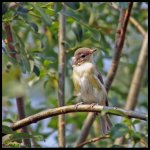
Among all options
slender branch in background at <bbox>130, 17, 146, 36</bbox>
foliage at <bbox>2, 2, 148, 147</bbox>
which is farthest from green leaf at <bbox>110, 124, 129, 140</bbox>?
slender branch in background at <bbox>130, 17, 146, 36</bbox>

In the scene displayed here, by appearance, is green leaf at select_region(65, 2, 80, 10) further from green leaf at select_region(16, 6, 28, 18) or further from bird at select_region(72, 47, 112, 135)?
bird at select_region(72, 47, 112, 135)

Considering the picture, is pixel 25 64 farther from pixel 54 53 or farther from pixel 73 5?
pixel 54 53

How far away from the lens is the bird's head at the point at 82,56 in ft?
14.8

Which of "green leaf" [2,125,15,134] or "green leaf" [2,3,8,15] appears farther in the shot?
"green leaf" [2,3,8,15]

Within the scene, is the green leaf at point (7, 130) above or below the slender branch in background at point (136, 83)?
below

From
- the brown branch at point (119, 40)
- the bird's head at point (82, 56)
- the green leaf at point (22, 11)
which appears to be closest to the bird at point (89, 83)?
the bird's head at point (82, 56)

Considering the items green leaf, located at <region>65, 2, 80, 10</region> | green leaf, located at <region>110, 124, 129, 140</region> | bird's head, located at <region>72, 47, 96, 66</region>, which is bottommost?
green leaf, located at <region>110, 124, 129, 140</region>

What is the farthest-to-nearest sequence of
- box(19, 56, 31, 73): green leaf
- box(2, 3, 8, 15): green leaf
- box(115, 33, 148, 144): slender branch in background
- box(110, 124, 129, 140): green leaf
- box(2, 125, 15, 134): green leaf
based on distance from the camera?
box(115, 33, 148, 144): slender branch in background < box(19, 56, 31, 73): green leaf < box(2, 3, 8, 15): green leaf < box(2, 125, 15, 134): green leaf < box(110, 124, 129, 140): green leaf

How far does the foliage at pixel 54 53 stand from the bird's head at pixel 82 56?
6cm

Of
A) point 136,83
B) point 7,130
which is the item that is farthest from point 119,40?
point 7,130

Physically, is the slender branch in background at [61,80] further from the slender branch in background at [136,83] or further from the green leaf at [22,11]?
the green leaf at [22,11]

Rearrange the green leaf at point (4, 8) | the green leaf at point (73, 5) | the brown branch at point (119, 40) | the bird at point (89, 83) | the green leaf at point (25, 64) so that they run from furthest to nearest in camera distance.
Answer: the bird at point (89, 83), the brown branch at point (119, 40), the green leaf at point (73, 5), the green leaf at point (25, 64), the green leaf at point (4, 8)

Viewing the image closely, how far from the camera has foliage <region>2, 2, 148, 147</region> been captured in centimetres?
340

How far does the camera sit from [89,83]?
445cm
